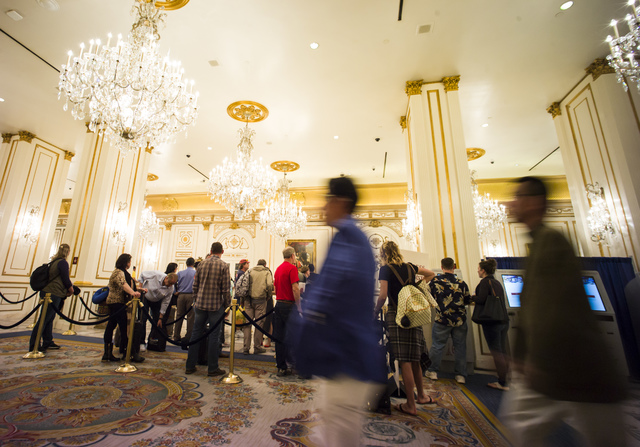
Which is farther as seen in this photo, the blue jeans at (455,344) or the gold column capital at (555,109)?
the gold column capital at (555,109)

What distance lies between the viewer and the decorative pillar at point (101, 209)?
6875 mm

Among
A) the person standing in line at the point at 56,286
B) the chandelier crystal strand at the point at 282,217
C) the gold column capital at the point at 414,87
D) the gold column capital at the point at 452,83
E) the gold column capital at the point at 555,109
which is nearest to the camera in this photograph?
the person standing in line at the point at 56,286

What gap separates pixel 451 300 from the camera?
3.88 meters

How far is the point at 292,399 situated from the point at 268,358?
6.24 feet

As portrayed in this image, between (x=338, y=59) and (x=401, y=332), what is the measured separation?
15.8ft

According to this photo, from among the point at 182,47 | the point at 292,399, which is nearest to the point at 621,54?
the point at 292,399

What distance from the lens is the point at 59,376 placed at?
10.9 feet

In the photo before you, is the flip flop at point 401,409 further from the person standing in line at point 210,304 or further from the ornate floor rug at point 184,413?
the person standing in line at point 210,304

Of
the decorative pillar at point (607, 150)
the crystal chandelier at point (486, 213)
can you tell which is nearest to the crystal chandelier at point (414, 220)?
the decorative pillar at point (607, 150)

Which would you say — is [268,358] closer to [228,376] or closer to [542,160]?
[228,376]

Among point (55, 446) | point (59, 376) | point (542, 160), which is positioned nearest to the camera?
point (55, 446)

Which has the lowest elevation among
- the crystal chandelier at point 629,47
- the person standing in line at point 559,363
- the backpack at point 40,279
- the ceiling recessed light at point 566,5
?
the person standing in line at point 559,363

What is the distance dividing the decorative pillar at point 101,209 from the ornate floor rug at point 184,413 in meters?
3.49

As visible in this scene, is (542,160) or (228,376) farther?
(542,160)
